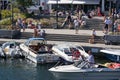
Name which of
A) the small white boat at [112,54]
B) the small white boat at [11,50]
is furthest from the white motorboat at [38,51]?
the small white boat at [112,54]

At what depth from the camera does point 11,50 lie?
1928 inches

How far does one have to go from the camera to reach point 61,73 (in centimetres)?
3869

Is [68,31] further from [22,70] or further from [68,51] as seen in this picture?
[22,70]

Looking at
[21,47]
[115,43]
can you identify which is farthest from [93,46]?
[21,47]

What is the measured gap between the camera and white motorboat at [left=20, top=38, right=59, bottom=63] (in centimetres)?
4584

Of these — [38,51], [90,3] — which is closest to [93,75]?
[38,51]

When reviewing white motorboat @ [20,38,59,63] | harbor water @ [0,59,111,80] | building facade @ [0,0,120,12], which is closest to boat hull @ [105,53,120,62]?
white motorboat @ [20,38,59,63]

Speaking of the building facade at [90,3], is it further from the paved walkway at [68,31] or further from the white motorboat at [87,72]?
the white motorboat at [87,72]

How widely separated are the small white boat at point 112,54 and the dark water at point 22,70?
569cm

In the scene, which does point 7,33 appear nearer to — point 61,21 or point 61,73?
point 61,21

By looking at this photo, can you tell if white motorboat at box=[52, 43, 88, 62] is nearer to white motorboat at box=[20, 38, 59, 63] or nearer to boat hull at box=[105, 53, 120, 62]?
white motorboat at box=[20, 38, 59, 63]

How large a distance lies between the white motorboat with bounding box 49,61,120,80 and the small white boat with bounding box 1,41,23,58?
1079cm

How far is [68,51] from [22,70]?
5.32m

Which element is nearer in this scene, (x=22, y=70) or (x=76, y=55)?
(x=22, y=70)
